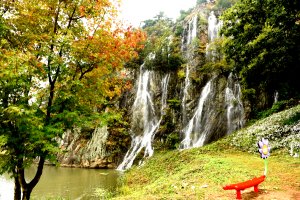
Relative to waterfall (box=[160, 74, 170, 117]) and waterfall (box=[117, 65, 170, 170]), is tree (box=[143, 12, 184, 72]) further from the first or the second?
waterfall (box=[160, 74, 170, 117])

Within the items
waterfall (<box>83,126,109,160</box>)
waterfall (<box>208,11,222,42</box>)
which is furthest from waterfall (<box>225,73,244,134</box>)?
waterfall (<box>83,126,109,160</box>)

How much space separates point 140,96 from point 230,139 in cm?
1317

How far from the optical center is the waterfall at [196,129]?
2350 centimetres

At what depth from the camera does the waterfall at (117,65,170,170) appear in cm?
2506

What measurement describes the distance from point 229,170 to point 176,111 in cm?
1630

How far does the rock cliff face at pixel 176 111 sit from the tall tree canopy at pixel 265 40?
6869mm

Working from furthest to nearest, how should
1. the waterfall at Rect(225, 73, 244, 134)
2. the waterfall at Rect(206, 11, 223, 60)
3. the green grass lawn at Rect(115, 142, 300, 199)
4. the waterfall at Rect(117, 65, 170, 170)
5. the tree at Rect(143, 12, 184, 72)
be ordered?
the waterfall at Rect(206, 11, 223, 60), the tree at Rect(143, 12, 184, 72), the waterfall at Rect(117, 65, 170, 170), the waterfall at Rect(225, 73, 244, 134), the green grass lawn at Rect(115, 142, 300, 199)

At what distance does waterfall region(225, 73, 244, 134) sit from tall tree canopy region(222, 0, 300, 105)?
19.5 feet

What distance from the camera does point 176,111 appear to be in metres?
26.9

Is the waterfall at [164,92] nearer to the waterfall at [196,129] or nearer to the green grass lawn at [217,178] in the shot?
the waterfall at [196,129]

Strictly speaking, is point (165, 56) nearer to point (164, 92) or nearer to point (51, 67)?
point (164, 92)

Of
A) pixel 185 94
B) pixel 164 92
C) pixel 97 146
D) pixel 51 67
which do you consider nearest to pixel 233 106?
pixel 185 94

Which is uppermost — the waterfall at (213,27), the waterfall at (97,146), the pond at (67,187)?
the waterfall at (213,27)

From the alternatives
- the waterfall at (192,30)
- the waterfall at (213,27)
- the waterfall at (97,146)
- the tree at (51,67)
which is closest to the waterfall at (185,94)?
the waterfall at (213,27)
